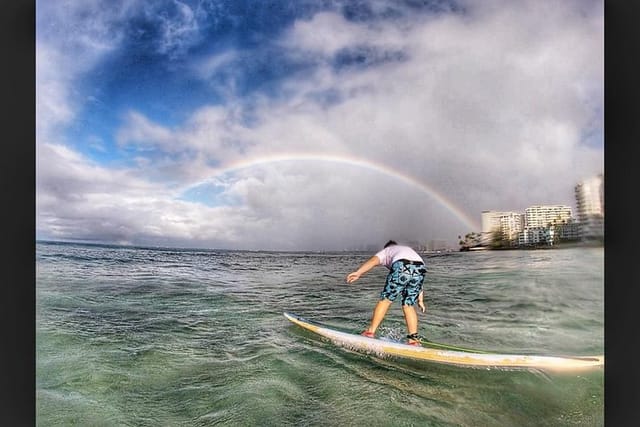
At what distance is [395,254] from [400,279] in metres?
0.16

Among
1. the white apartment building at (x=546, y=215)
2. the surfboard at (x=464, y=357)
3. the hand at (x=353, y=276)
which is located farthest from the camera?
the hand at (x=353, y=276)

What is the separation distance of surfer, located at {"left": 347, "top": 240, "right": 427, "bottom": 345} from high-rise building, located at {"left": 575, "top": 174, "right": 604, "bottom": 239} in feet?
3.12

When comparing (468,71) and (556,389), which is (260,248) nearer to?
(468,71)

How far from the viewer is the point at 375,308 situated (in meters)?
2.89

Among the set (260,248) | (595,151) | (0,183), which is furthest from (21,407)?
(595,151)

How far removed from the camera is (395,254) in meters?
2.85

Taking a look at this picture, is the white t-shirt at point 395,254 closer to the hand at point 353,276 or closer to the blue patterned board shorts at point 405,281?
the blue patterned board shorts at point 405,281

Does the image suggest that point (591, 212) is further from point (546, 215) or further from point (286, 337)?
point (286, 337)

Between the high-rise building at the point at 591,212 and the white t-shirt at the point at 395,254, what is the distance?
952 mm

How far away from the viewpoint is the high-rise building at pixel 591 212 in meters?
2.74

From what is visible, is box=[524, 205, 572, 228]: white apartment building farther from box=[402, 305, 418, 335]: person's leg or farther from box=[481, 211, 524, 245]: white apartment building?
box=[402, 305, 418, 335]: person's leg

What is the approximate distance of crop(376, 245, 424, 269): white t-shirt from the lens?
284 centimetres

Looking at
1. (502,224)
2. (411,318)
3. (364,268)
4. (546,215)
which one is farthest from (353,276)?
(546,215)

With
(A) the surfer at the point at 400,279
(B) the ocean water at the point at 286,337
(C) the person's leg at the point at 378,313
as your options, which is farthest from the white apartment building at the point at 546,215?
(C) the person's leg at the point at 378,313
